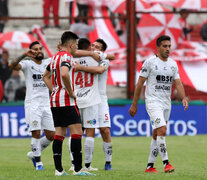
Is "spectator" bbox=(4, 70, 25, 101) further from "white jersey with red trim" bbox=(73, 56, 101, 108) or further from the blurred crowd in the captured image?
"white jersey with red trim" bbox=(73, 56, 101, 108)

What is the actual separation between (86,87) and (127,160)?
285cm

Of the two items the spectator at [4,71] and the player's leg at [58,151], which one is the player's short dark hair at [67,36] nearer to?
the player's leg at [58,151]

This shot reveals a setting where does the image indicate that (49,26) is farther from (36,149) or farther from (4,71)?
(36,149)

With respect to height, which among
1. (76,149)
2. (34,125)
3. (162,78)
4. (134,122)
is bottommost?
(134,122)

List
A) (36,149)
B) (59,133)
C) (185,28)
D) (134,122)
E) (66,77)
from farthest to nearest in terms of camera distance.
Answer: (185,28), (134,122), (36,149), (59,133), (66,77)

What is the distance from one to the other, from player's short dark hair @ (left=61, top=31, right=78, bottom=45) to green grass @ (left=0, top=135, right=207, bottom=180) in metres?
1.82

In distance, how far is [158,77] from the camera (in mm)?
9406

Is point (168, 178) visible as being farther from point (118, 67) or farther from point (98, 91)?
point (118, 67)

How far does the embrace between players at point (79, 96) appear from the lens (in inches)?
321

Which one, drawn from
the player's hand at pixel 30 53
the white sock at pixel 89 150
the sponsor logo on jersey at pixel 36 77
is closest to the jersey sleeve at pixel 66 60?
the player's hand at pixel 30 53

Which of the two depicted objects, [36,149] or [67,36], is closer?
[67,36]

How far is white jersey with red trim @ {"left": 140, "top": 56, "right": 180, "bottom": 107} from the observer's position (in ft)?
30.9

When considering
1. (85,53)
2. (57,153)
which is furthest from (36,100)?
(57,153)

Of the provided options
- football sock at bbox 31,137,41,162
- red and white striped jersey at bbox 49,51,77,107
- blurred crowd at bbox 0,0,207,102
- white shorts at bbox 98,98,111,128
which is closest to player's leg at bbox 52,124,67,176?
red and white striped jersey at bbox 49,51,77,107
